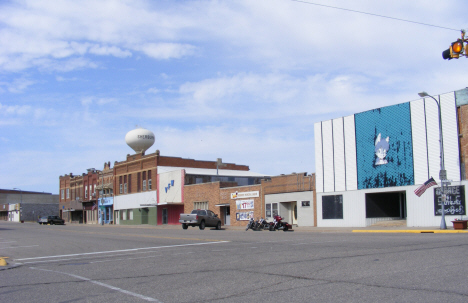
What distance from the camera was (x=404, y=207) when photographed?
124 ft

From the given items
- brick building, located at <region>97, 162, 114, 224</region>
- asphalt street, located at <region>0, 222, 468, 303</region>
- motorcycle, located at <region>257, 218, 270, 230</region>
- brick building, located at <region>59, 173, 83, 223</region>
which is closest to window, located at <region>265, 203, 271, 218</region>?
motorcycle, located at <region>257, 218, 270, 230</region>

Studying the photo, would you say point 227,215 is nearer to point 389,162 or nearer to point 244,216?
point 244,216

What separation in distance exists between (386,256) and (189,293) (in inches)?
266

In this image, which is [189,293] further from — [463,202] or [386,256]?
[463,202]

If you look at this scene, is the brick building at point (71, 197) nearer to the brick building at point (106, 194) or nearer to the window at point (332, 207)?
the brick building at point (106, 194)

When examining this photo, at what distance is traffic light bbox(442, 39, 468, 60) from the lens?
45.2 feet

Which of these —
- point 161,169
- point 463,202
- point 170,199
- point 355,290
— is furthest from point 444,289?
point 161,169

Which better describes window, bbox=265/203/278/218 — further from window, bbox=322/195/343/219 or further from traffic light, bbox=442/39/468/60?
traffic light, bbox=442/39/468/60

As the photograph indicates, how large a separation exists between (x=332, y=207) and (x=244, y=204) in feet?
37.7

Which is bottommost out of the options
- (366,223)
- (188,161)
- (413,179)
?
(366,223)

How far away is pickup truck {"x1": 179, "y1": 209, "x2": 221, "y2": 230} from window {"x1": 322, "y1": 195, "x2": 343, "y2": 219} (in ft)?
34.2

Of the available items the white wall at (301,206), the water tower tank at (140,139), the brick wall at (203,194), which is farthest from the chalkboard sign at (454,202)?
the water tower tank at (140,139)

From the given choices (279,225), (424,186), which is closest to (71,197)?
(279,225)

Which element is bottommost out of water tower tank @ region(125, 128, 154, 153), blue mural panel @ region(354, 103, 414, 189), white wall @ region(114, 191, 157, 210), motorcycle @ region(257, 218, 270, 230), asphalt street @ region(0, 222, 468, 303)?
motorcycle @ region(257, 218, 270, 230)
